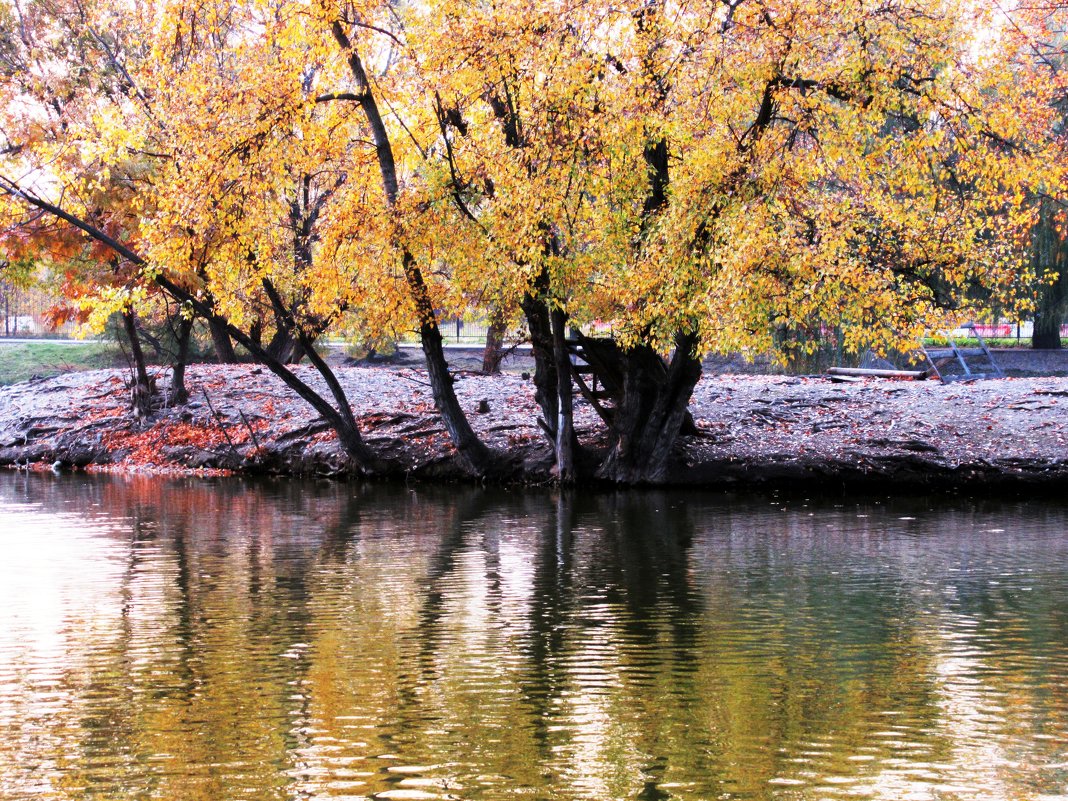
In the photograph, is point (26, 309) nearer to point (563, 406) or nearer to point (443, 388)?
point (443, 388)

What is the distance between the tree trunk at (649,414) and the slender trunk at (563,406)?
623 mm

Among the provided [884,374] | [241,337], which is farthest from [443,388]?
[884,374]

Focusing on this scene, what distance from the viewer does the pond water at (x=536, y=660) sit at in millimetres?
7602

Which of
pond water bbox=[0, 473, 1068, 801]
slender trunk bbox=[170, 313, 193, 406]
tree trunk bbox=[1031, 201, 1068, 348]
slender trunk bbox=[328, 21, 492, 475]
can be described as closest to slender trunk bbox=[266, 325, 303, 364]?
slender trunk bbox=[170, 313, 193, 406]

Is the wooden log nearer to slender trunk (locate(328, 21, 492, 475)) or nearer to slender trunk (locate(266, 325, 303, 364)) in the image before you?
slender trunk (locate(328, 21, 492, 475))

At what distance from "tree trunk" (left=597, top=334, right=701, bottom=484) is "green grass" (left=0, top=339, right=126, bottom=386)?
24.8 metres

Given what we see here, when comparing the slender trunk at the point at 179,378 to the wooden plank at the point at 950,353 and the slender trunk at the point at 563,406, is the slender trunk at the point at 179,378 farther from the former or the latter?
the wooden plank at the point at 950,353

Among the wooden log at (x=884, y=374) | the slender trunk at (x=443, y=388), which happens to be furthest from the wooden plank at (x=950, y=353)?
the slender trunk at (x=443, y=388)

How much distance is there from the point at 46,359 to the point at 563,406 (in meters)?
33.4

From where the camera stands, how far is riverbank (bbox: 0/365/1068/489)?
23922 mm

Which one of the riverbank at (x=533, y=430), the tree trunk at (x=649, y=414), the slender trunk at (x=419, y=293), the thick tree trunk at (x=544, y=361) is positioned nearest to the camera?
the slender trunk at (x=419, y=293)

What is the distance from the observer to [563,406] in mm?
23422

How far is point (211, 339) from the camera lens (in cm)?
3850

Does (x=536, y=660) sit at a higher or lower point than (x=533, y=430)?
lower
